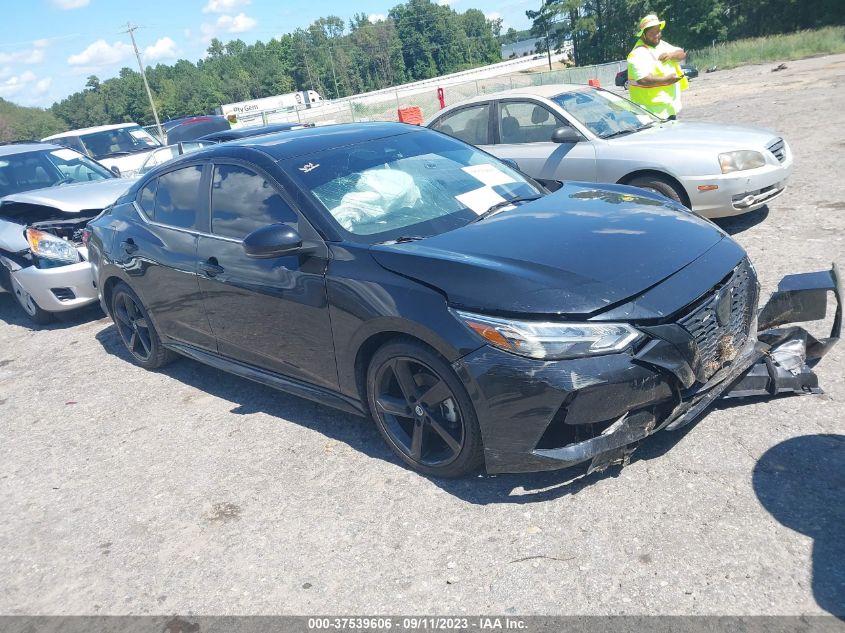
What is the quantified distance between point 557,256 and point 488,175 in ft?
4.66

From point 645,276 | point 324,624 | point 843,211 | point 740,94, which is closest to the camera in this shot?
point 324,624

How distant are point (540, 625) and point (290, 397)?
2.78 m

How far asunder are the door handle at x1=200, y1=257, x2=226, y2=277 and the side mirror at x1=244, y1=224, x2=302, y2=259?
2.50 ft

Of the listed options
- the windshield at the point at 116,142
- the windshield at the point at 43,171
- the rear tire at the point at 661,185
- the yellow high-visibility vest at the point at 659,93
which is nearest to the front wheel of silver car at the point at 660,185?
the rear tire at the point at 661,185

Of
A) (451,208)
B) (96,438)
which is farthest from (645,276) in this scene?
(96,438)

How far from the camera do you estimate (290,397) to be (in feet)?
16.3

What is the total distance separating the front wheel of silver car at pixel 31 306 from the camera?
25.2 ft

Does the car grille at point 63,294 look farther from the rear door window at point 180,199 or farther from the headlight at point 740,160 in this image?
Answer: the headlight at point 740,160

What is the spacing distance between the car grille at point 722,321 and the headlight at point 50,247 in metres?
6.39

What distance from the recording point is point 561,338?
303 centimetres

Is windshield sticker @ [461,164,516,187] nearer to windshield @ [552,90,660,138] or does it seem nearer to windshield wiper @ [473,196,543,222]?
windshield wiper @ [473,196,543,222]

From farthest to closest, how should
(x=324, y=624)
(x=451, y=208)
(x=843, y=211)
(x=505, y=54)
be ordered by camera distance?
(x=505, y=54)
(x=843, y=211)
(x=451, y=208)
(x=324, y=624)

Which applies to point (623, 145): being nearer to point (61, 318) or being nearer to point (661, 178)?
point (661, 178)

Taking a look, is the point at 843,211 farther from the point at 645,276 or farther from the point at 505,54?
the point at 505,54
